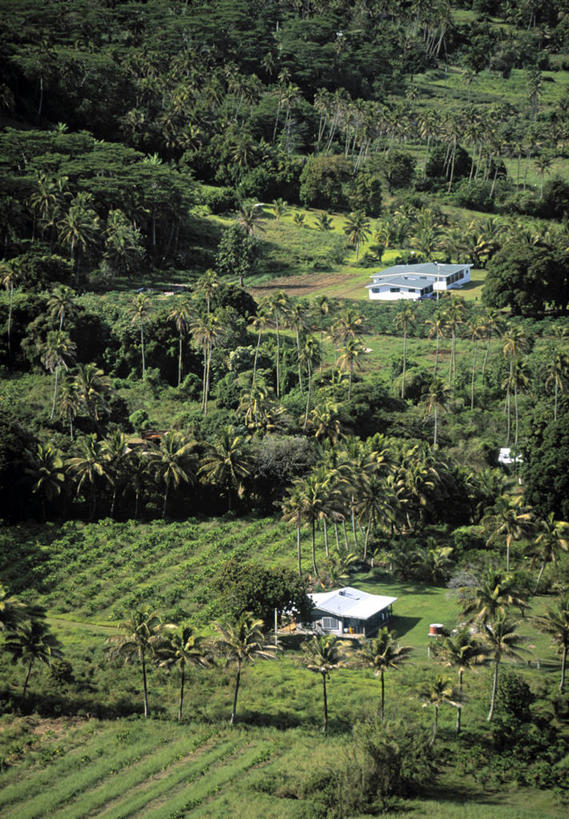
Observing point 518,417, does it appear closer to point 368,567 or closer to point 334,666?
point 368,567

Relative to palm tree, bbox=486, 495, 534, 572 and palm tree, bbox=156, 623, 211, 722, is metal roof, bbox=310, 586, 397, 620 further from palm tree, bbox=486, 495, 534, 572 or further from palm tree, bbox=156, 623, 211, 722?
palm tree, bbox=156, 623, 211, 722

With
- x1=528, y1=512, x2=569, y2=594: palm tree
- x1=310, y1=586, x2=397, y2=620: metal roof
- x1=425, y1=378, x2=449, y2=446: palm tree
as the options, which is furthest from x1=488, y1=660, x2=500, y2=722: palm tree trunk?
x1=425, y1=378, x2=449, y2=446: palm tree

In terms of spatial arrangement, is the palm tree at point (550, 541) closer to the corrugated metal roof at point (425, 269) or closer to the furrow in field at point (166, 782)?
the furrow in field at point (166, 782)

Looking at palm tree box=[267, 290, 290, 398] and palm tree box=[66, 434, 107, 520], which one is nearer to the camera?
palm tree box=[66, 434, 107, 520]

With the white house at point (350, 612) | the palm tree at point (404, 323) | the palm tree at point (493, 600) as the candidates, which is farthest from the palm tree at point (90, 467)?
the palm tree at point (404, 323)

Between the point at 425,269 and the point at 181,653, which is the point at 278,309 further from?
the point at 181,653

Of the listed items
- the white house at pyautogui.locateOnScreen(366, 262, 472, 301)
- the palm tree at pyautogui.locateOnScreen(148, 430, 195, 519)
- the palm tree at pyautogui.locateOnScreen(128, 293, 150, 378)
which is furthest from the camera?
the white house at pyautogui.locateOnScreen(366, 262, 472, 301)

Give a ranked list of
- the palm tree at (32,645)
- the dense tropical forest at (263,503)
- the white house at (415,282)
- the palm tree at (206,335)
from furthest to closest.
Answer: the white house at (415,282)
the palm tree at (206,335)
the palm tree at (32,645)
the dense tropical forest at (263,503)
